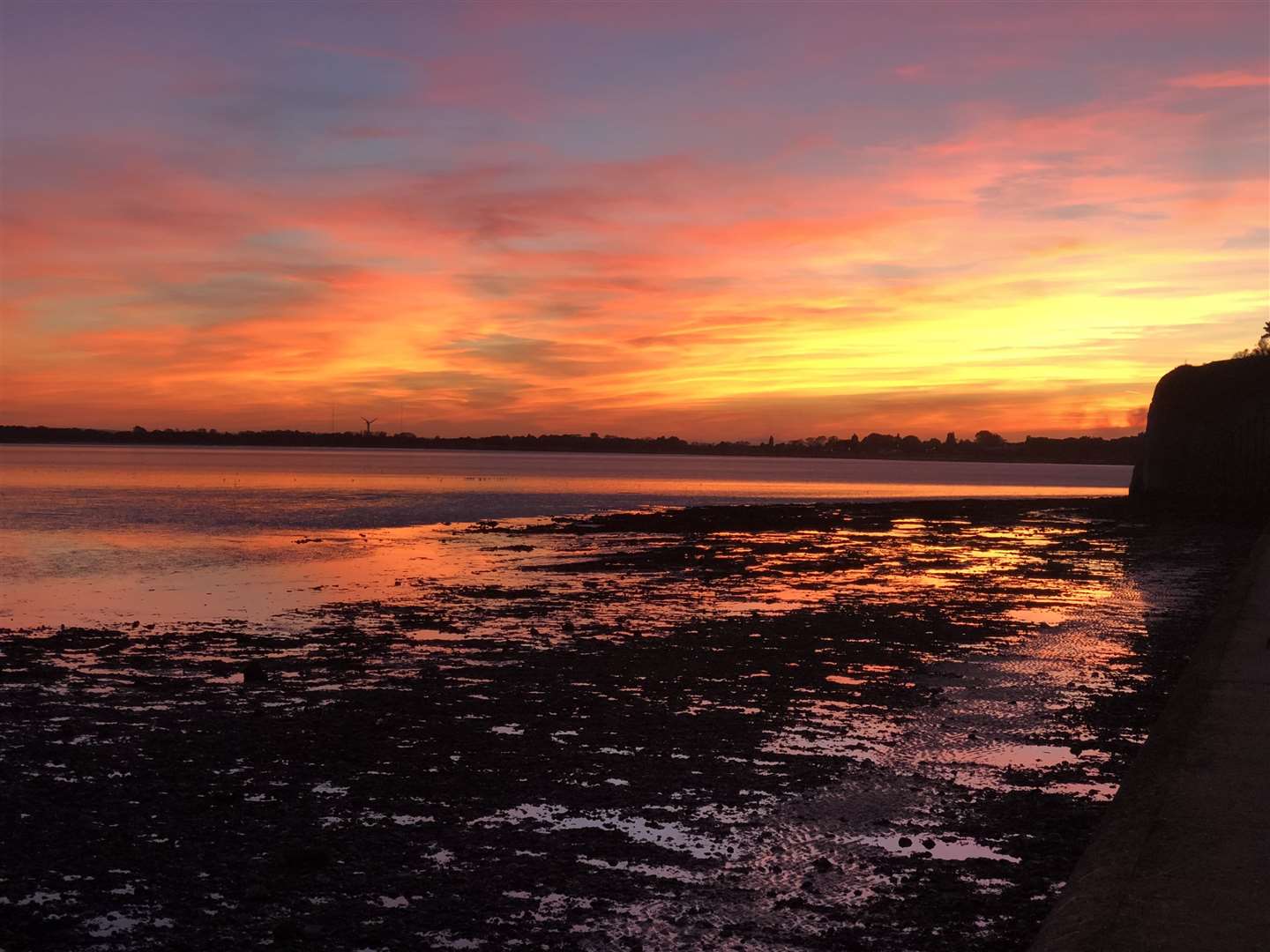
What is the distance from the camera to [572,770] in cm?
929

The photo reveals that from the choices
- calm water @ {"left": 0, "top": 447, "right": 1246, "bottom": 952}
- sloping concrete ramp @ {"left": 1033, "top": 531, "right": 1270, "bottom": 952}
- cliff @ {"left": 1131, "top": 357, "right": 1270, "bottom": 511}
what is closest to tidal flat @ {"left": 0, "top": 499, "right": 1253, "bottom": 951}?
calm water @ {"left": 0, "top": 447, "right": 1246, "bottom": 952}

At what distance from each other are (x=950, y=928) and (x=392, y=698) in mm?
Answer: 7551

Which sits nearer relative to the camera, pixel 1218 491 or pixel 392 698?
pixel 392 698

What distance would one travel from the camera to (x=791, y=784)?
8.90m

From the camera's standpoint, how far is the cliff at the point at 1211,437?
157 feet

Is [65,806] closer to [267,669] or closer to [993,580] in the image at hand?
[267,669]

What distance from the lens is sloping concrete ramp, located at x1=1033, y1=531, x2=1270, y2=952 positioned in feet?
16.1

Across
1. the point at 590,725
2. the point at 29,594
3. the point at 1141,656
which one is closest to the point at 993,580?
the point at 1141,656

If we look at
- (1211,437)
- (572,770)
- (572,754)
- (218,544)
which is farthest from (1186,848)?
(1211,437)

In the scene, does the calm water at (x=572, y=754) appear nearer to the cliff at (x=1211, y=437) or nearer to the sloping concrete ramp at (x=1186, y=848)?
the sloping concrete ramp at (x=1186, y=848)

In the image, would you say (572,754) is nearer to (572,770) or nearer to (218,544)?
(572,770)

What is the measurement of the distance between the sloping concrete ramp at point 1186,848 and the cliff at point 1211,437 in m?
41.5

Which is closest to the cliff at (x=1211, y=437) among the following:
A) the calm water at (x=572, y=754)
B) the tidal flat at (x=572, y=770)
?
the calm water at (x=572, y=754)

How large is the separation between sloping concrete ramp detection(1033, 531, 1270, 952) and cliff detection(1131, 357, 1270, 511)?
4150cm
